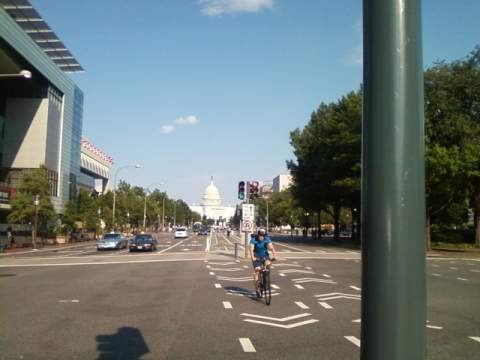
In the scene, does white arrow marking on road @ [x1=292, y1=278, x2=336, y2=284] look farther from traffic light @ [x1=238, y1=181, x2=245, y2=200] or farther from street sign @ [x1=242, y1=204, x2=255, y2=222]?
traffic light @ [x1=238, y1=181, x2=245, y2=200]

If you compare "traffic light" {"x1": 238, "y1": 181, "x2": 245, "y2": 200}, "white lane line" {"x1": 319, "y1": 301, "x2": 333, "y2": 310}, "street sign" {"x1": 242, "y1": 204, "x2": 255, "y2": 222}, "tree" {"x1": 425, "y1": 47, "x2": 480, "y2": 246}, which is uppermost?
"tree" {"x1": 425, "y1": 47, "x2": 480, "y2": 246}

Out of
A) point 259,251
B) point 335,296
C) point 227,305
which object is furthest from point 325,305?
point 227,305

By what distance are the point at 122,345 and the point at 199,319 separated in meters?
2.38

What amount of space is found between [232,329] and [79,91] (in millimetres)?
80093

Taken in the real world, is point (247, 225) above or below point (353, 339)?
above

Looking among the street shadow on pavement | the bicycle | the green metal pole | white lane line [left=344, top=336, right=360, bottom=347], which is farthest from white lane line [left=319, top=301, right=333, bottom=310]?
the green metal pole

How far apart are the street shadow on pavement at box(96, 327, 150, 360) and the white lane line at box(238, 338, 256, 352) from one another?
1.33 m

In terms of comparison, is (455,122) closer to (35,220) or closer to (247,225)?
(247,225)

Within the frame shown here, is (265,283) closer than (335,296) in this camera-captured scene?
Yes

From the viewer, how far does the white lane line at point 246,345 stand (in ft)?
24.0

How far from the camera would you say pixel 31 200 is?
48781mm

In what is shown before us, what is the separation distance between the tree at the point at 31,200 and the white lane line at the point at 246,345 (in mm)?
43979

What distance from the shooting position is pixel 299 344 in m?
7.69

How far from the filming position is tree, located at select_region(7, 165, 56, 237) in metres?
48.0
